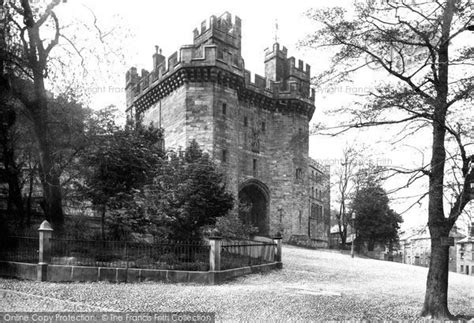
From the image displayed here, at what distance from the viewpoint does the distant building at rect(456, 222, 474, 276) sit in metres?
51.5

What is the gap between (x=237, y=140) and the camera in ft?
85.4

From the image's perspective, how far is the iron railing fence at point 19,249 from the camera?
12367 millimetres

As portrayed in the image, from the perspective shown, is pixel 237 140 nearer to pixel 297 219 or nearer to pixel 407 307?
pixel 297 219

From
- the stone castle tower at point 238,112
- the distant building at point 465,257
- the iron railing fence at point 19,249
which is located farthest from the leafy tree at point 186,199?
the distant building at point 465,257

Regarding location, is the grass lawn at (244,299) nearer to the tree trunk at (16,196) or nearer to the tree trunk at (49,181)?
the tree trunk at (49,181)

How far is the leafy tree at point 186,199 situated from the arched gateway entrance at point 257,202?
12.8 metres

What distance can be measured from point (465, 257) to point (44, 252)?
181 ft

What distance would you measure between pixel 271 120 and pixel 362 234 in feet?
50.7


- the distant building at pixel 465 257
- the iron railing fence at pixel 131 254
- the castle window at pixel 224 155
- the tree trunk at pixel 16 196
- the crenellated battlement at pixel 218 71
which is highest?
the crenellated battlement at pixel 218 71

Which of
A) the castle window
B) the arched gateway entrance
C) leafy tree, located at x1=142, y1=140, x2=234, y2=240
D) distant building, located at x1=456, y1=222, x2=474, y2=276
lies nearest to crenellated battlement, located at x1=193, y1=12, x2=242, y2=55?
the castle window

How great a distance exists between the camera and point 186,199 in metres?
14.0

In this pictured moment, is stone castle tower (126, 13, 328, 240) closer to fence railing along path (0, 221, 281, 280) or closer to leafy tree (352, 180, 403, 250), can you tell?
leafy tree (352, 180, 403, 250)

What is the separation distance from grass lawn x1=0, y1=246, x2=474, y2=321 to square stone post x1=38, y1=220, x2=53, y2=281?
44 centimetres

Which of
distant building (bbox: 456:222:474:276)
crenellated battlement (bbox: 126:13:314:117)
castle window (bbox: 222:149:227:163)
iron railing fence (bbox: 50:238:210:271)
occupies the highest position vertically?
crenellated battlement (bbox: 126:13:314:117)
